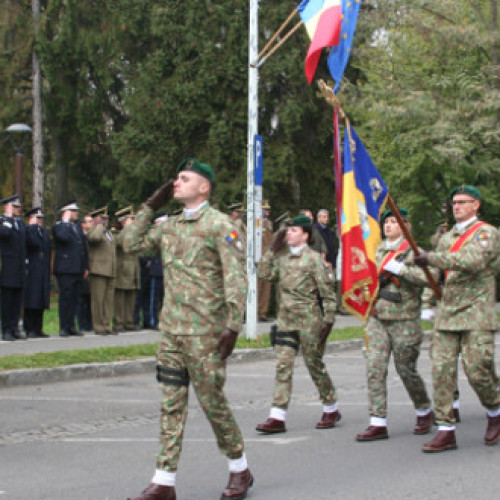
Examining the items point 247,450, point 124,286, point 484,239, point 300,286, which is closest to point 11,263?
point 124,286

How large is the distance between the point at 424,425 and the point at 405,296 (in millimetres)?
1120

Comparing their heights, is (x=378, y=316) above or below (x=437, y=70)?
below

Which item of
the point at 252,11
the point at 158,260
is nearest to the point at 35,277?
the point at 158,260

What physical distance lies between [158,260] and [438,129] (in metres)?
8.56

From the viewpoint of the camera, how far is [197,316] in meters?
6.19

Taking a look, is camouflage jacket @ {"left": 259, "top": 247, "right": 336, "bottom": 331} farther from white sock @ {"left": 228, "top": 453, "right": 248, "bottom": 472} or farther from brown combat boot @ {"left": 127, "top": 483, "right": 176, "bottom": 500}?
brown combat boot @ {"left": 127, "top": 483, "right": 176, "bottom": 500}

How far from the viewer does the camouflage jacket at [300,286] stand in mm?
8945

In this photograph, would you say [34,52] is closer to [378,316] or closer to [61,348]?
[61,348]

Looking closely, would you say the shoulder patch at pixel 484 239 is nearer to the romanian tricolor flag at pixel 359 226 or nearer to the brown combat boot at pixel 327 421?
the romanian tricolor flag at pixel 359 226

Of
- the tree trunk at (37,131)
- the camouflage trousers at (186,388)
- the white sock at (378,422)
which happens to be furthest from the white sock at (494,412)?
the tree trunk at (37,131)

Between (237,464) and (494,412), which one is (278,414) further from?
(237,464)

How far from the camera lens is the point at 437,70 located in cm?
2670

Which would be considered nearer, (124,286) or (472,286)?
(472,286)

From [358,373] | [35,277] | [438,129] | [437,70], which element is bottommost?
[358,373]
